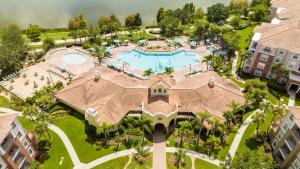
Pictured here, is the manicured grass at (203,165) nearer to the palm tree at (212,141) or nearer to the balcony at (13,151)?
the palm tree at (212,141)

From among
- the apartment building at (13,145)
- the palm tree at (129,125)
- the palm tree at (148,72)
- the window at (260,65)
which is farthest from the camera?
the palm tree at (148,72)

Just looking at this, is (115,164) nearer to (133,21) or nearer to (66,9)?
(133,21)

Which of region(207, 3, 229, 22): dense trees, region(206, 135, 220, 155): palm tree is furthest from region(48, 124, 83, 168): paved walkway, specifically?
region(207, 3, 229, 22): dense trees

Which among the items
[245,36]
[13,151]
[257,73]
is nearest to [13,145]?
[13,151]

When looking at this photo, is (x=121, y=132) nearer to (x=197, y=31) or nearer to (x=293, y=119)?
(x=293, y=119)

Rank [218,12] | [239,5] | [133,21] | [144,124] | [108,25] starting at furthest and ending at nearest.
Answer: [239,5], [218,12], [133,21], [108,25], [144,124]

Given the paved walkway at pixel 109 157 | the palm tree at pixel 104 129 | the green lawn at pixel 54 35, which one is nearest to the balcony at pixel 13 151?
the paved walkway at pixel 109 157

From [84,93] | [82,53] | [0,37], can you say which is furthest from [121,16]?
[84,93]
